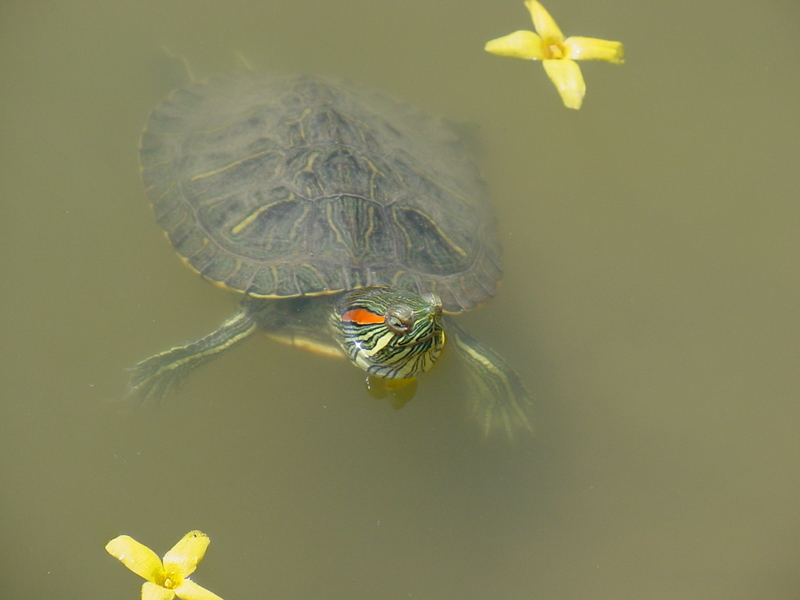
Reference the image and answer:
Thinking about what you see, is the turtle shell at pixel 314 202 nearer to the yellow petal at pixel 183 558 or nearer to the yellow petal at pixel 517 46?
the yellow petal at pixel 517 46

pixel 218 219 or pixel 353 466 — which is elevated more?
pixel 218 219

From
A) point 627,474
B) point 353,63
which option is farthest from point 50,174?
point 627,474

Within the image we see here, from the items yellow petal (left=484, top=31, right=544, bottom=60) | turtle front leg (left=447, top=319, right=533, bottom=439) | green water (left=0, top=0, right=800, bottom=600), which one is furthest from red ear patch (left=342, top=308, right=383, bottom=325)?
yellow petal (left=484, top=31, right=544, bottom=60)

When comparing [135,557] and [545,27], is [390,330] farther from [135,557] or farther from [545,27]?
[545,27]

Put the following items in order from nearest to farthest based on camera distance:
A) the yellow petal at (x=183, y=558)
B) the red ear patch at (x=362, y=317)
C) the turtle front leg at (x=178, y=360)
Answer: the yellow petal at (x=183, y=558)
the red ear patch at (x=362, y=317)
the turtle front leg at (x=178, y=360)

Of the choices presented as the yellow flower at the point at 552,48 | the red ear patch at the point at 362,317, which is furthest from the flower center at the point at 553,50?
the red ear patch at the point at 362,317

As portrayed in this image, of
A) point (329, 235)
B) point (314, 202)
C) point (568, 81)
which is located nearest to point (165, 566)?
point (329, 235)

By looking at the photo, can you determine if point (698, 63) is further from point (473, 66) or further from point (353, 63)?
point (353, 63)

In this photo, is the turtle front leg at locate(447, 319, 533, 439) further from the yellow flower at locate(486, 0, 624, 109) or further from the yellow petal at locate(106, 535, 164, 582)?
the yellow petal at locate(106, 535, 164, 582)
